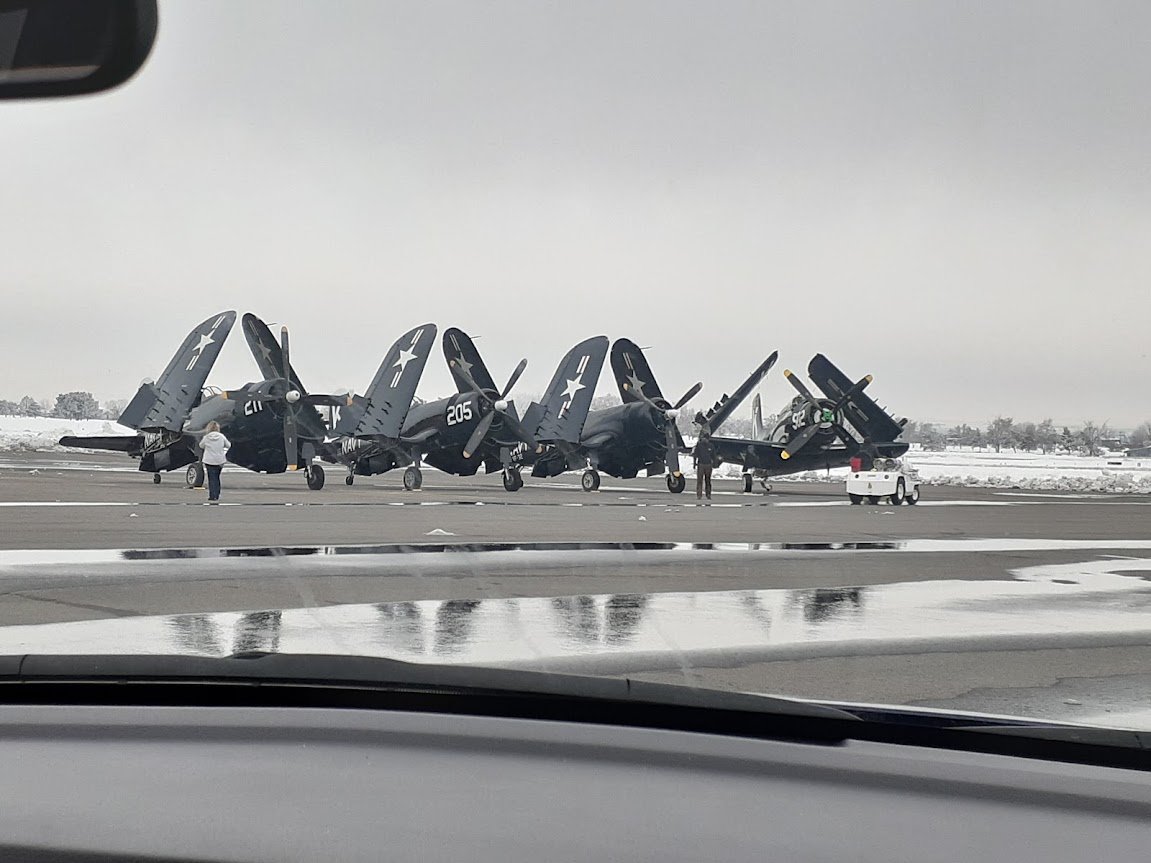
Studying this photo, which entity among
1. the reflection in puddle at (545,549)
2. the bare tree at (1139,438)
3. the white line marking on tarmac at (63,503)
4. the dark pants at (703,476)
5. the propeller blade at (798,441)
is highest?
the propeller blade at (798,441)

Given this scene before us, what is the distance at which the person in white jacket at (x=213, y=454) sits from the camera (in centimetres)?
1770

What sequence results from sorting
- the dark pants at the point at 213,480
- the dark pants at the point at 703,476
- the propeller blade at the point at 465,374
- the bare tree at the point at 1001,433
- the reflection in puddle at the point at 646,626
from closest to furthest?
the bare tree at the point at 1001,433, the reflection in puddle at the point at 646,626, the dark pants at the point at 213,480, the dark pants at the point at 703,476, the propeller blade at the point at 465,374

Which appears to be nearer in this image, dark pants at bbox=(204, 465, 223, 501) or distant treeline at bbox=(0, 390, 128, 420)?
distant treeline at bbox=(0, 390, 128, 420)

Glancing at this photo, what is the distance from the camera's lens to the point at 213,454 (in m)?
17.8

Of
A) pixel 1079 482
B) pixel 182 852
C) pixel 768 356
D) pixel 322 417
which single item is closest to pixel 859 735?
pixel 182 852

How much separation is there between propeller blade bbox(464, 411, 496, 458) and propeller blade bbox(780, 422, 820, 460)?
786cm

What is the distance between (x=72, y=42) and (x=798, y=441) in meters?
28.3

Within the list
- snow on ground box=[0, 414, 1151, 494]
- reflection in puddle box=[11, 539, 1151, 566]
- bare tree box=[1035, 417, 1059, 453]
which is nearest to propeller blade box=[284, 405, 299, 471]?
snow on ground box=[0, 414, 1151, 494]

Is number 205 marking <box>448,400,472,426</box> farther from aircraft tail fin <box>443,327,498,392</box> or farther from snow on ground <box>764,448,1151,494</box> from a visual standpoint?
snow on ground <box>764,448,1151,494</box>

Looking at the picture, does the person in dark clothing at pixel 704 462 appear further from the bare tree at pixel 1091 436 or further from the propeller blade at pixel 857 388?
the bare tree at pixel 1091 436

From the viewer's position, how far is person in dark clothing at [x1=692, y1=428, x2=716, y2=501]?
24.5 m

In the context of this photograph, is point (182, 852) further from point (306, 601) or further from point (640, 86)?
point (306, 601)

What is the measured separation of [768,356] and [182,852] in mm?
2335

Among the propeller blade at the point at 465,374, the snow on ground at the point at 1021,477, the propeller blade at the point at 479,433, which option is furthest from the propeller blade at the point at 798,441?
→ the propeller blade at the point at 465,374
